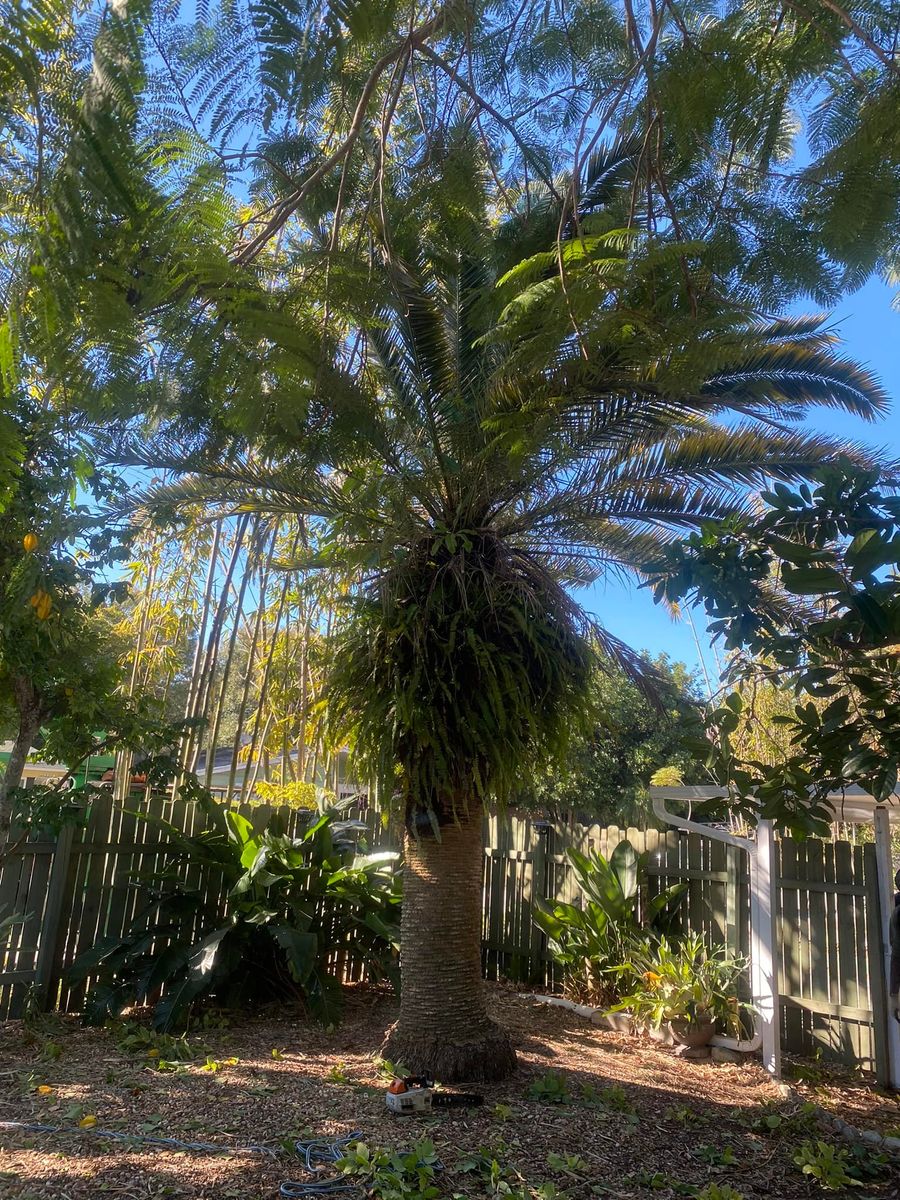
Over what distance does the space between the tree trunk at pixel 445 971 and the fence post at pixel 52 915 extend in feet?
9.42

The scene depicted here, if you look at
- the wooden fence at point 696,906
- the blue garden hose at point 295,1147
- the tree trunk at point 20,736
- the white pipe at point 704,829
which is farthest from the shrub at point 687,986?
the tree trunk at point 20,736

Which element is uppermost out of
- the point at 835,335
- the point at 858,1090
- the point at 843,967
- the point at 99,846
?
the point at 835,335

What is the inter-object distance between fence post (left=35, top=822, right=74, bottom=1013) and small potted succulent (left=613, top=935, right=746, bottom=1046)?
4.35 meters

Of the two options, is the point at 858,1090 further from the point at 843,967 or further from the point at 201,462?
the point at 201,462

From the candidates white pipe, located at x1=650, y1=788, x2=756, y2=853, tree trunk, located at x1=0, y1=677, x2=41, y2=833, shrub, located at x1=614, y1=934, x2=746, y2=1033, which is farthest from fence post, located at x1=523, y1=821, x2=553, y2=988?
tree trunk, located at x1=0, y1=677, x2=41, y2=833

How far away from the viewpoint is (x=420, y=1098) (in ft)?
14.9

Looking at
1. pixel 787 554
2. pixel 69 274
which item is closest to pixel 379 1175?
pixel 787 554

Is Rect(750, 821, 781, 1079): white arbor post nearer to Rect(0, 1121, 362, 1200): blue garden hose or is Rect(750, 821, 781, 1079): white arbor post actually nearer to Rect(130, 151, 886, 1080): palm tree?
Rect(130, 151, 886, 1080): palm tree

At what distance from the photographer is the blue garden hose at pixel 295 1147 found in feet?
11.9

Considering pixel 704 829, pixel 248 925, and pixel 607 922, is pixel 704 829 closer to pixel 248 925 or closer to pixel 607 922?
pixel 607 922

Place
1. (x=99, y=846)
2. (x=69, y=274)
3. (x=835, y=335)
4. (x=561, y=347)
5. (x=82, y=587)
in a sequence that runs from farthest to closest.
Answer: (x=99, y=846) → (x=82, y=587) → (x=835, y=335) → (x=561, y=347) → (x=69, y=274)

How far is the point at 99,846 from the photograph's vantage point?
724cm

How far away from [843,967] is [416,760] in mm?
3511

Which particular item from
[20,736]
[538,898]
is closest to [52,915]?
[20,736]
